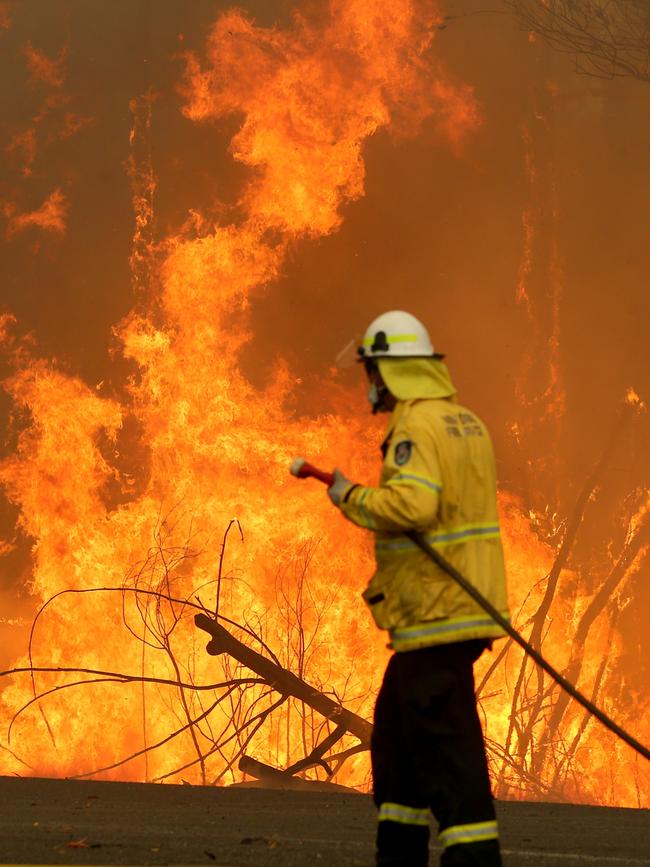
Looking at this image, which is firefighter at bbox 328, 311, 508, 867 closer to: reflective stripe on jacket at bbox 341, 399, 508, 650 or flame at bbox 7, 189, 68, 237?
reflective stripe on jacket at bbox 341, 399, 508, 650

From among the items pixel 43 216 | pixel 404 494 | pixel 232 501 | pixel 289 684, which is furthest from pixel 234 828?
pixel 43 216

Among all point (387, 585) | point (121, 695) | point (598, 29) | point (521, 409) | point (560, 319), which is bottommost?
point (387, 585)

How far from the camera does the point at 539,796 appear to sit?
31.3 ft

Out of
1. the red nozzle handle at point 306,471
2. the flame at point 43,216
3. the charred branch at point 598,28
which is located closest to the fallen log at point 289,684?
the flame at point 43,216

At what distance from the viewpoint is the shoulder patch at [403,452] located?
3.77 m

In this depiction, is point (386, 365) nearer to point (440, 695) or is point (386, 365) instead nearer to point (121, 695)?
point (440, 695)

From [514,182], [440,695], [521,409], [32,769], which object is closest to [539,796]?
[521,409]

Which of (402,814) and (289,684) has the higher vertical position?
(289,684)

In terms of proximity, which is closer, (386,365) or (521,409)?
(386,365)

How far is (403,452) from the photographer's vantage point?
149 inches

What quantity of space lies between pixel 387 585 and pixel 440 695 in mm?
357

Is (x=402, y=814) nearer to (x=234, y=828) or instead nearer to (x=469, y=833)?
(x=469, y=833)

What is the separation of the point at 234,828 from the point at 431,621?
2.06 m

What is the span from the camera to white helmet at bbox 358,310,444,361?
4.04 meters
